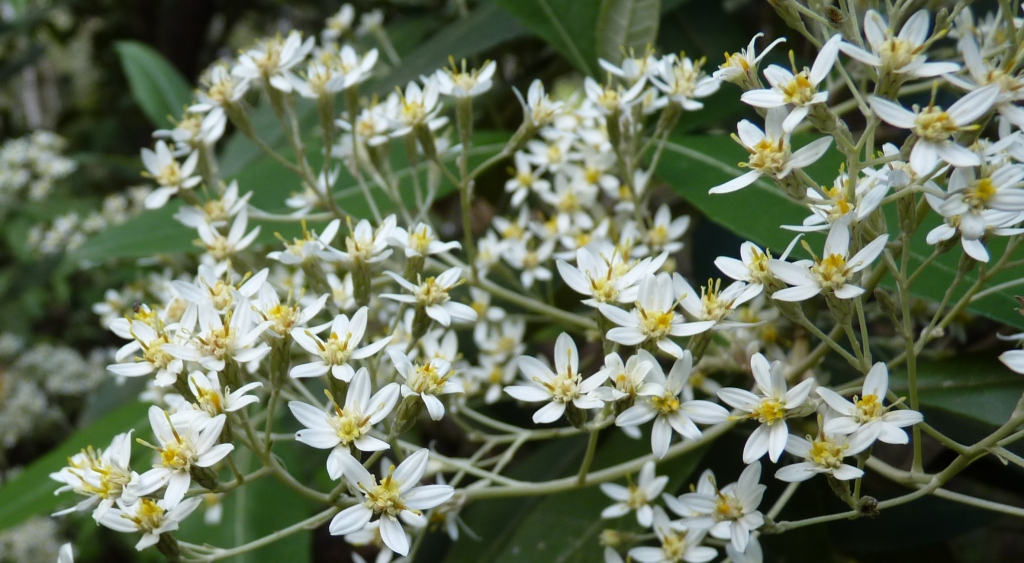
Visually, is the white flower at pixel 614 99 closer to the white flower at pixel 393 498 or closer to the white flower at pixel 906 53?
the white flower at pixel 906 53

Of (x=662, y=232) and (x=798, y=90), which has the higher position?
(x=798, y=90)

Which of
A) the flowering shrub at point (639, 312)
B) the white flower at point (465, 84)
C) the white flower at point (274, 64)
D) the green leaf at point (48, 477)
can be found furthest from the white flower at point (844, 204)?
the green leaf at point (48, 477)

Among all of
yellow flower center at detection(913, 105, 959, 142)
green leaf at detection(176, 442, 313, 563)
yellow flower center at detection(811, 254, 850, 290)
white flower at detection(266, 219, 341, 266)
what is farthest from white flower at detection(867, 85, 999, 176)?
green leaf at detection(176, 442, 313, 563)

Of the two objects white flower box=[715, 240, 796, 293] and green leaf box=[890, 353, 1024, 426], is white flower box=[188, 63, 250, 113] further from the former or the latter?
green leaf box=[890, 353, 1024, 426]

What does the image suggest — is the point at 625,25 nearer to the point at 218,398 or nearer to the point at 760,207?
the point at 760,207

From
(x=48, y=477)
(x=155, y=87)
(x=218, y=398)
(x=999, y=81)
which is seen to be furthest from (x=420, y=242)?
(x=155, y=87)

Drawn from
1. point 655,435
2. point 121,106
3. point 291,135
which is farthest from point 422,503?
point 121,106

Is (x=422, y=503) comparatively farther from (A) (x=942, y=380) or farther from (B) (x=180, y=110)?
(B) (x=180, y=110)
